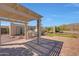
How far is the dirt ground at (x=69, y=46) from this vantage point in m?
5.63

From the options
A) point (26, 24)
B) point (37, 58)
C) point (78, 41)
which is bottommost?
point (37, 58)

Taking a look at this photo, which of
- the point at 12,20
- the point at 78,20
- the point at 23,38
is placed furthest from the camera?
the point at 23,38

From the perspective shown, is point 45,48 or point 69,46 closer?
point 69,46

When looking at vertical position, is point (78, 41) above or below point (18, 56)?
above

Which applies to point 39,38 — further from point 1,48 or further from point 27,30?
point 1,48

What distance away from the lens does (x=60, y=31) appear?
634 centimetres

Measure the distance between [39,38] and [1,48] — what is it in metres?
1.88

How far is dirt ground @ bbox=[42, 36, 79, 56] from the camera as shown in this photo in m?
5.63

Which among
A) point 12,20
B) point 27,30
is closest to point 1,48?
point 12,20

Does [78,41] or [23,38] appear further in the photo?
[23,38]

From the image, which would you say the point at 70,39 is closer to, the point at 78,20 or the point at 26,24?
the point at 78,20

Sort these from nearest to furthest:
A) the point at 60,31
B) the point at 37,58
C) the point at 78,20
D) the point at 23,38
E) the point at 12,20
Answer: the point at 37,58
the point at 78,20
the point at 60,31
the point at 12,20
the point at 23,38

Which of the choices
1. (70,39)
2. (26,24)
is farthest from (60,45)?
(26,24)

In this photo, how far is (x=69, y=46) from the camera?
20.5 ft
